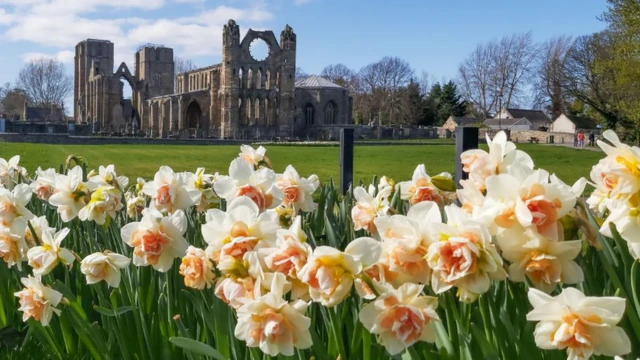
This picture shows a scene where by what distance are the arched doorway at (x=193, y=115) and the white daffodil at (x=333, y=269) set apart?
63.9 meters

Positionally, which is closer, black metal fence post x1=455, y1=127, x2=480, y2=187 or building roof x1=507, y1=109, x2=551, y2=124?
black metal fence post x1=455, y1=127, x2=480, y2=187

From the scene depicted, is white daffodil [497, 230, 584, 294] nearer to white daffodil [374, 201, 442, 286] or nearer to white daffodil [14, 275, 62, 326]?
white daffodil [374, 201, 442, 286]

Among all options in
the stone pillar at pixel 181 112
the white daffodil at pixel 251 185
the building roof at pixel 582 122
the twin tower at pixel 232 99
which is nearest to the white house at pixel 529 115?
the building roof at pixel 582 122

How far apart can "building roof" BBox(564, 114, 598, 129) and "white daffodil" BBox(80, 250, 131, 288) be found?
6708 cm

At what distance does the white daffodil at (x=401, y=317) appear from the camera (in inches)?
53.9

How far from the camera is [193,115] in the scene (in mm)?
65000

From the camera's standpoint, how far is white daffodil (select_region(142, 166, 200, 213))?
8.34 feet

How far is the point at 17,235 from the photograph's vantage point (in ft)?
8.59

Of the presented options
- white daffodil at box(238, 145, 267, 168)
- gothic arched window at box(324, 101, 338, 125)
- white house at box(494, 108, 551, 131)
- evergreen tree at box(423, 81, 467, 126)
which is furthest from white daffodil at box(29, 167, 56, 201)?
white house at box(494, 108, 551, 131)

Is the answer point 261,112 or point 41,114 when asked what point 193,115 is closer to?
point 261,112

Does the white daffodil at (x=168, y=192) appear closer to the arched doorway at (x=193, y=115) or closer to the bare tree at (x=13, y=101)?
the arched doorway at (x=193, y=115)

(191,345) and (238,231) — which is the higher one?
(238,231)

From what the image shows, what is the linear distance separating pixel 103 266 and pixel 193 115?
6415 cm

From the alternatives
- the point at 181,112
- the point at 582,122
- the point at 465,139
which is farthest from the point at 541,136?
the point at 465,139
